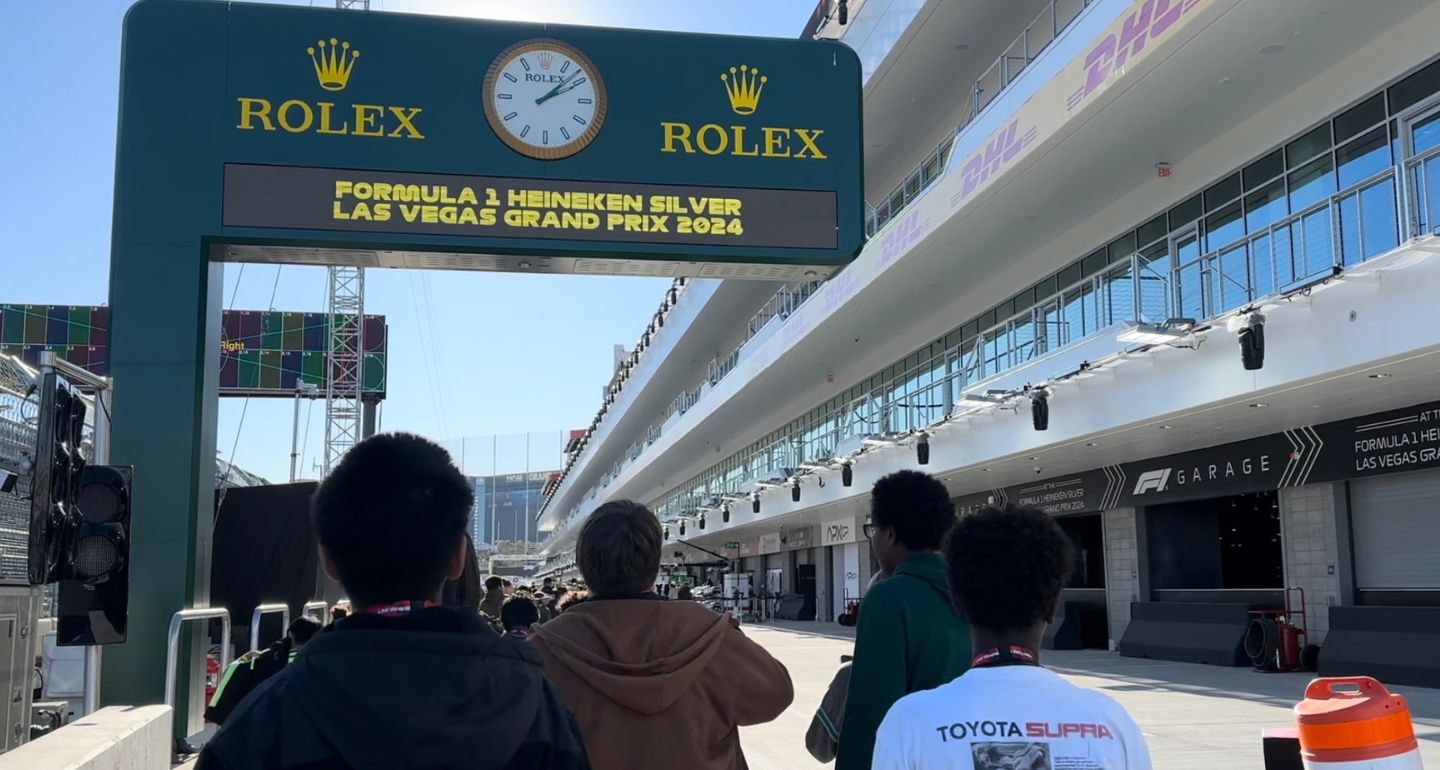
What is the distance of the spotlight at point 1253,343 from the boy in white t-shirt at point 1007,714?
12.3 metres

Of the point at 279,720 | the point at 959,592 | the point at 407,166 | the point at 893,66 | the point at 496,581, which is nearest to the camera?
the point at 279,720

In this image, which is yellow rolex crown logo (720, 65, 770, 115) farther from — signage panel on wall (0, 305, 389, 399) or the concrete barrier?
signage panel on wall (0, 305, 389, 399)

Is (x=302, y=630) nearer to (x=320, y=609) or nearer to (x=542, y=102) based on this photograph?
(x=542, y=102)

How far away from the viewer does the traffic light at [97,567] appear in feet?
20.5

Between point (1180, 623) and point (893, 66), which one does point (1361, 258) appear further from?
point (893, 66)

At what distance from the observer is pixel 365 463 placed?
6.51 ft

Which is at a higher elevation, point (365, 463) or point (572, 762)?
point (365, 463)

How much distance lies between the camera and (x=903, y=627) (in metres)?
3.26

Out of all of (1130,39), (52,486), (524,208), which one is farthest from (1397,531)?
(52,486)

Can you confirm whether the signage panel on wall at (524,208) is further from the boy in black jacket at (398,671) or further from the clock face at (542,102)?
the boy in black jacket at (398,671)

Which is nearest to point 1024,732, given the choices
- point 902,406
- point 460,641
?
point 460,641

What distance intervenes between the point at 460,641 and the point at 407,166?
6.65 meters

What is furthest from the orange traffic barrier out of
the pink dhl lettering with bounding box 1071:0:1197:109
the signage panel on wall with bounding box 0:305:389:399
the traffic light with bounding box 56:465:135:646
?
the signage panel on wall with bounding box 0:305:389:399

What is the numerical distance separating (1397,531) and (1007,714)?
16618mm
